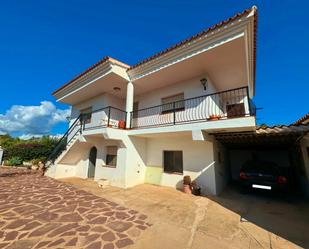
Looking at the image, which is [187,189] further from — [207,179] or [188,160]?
[188,160]

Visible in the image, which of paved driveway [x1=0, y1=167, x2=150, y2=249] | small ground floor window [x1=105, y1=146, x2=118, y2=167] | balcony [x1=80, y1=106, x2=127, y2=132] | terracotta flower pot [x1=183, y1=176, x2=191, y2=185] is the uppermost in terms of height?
balcony [x1=80, y1=106, x2=127, y2=132]

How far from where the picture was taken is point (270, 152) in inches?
476

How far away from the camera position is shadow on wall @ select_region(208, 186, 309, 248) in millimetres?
3916

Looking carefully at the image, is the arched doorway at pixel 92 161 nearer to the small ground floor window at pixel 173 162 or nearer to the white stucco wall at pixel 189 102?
the white stucco wall at pixel 189 102

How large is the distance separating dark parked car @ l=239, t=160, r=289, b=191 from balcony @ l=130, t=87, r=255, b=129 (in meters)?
2.71

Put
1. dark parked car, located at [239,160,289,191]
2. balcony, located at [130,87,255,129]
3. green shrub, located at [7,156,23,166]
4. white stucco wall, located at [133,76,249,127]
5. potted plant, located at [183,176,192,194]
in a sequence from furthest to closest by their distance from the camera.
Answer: green shrub, located at [7,156,23,166]
white stucco wall, located at [133,76,249,127]
balcony, located at [130,87,255,129]
potted plant, located at [183,176,192,194]
dark parked car, located at [239,160,289,191]

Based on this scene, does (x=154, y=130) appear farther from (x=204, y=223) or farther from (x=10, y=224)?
(x=10, y=224)

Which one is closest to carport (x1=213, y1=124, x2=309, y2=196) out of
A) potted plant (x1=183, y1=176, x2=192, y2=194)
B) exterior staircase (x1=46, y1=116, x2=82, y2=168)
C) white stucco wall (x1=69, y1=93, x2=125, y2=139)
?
potted plant (x1=183, y1=176, x2=192, y2=194)

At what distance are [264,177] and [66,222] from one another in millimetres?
7900

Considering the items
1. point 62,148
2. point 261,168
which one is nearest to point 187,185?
point 261,168

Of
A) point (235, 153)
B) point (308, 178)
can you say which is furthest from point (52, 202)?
point (235, 153)

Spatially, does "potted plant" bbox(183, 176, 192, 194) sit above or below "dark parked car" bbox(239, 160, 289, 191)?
below

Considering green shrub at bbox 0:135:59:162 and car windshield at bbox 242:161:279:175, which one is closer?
car windshield at bbox 242:161:279:175

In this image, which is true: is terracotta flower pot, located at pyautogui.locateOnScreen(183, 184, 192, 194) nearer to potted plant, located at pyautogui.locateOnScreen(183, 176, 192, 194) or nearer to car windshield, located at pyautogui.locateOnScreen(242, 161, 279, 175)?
potted plant, located at pyautogui.locateOnScreen(183, 176, 192, 194)
